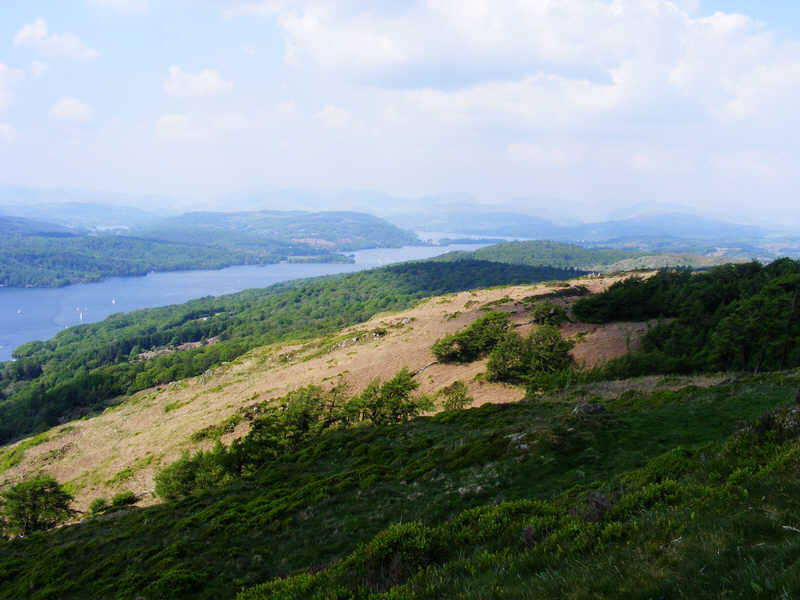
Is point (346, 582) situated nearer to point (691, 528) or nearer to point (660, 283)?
point (691, 528)

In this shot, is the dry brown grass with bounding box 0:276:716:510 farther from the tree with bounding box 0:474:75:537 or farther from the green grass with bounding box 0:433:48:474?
the tree with bounding box 0:474:75:537

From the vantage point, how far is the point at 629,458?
15148mm

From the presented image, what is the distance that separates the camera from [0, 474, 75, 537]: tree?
32.1 meters

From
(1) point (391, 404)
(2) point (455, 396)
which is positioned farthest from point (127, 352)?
(2) point (455, 396)

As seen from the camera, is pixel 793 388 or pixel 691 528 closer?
pixel 691 528

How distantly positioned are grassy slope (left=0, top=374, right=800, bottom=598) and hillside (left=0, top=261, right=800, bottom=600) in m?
0.06

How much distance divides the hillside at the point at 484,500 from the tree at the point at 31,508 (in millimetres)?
6743

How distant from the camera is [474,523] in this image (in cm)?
955

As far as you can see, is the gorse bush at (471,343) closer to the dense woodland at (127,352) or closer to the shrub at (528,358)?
the shrub at (528,358)

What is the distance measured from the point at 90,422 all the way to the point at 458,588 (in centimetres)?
9016

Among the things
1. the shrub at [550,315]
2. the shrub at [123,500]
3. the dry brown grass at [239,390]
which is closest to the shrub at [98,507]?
the shrub at [123,500]

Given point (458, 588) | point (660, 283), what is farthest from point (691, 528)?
point (660, 283)

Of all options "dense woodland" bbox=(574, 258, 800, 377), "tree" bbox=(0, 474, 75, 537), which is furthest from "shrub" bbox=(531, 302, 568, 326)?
"tree" bbox=(0, 474, 75, 537)

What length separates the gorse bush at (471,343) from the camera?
52.9 metres
